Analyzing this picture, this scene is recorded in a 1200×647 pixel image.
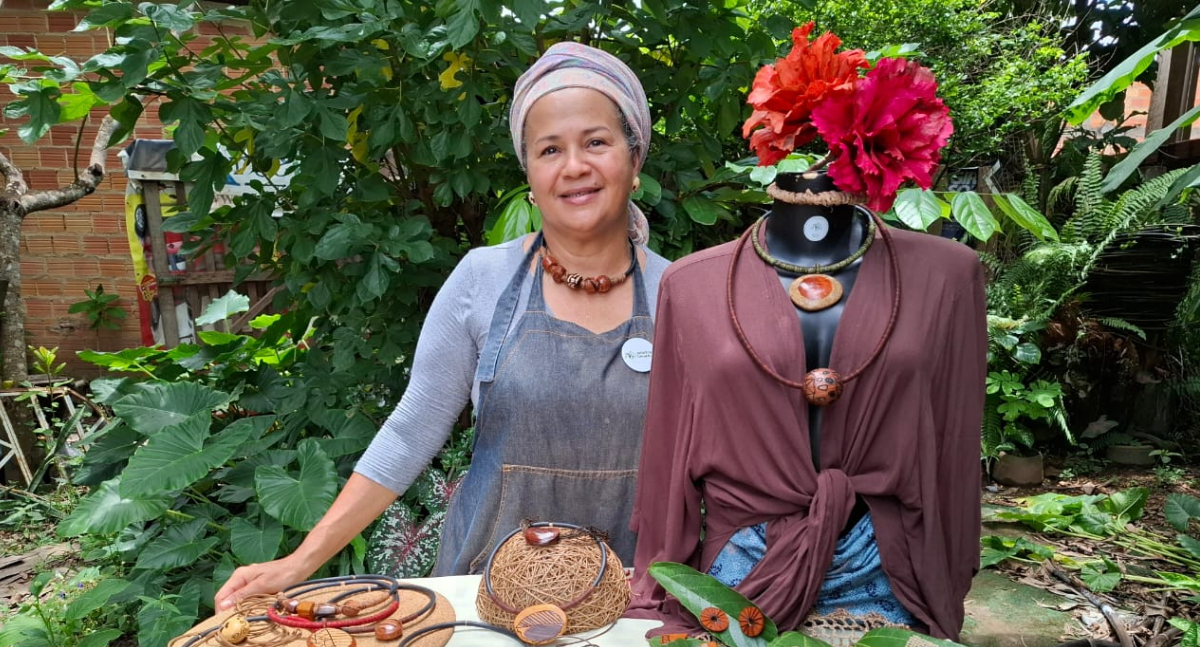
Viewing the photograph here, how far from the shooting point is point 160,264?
4.91 meters

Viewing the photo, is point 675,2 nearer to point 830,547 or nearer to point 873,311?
point 873,311

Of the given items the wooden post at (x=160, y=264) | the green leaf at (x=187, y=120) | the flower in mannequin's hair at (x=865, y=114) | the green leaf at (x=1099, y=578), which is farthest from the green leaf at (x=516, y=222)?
the wooden post at (x=160, y=264)

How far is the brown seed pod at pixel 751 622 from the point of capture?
3.51ft

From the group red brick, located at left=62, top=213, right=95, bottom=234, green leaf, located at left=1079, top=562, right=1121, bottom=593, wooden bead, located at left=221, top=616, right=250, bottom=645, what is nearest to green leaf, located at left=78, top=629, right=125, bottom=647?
wooden bead, located at left=221, top=616, right=250, bottom=645

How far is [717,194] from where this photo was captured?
7.79 ft

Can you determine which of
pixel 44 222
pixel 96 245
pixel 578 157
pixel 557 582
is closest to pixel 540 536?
pixel 557 582

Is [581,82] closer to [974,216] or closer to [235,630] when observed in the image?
[974,216]

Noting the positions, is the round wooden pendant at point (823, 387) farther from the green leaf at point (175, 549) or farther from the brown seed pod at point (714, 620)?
the green leaf at point (175, 549)

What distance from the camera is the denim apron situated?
5.10 ft

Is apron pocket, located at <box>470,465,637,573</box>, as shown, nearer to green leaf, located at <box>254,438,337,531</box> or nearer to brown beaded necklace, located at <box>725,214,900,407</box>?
brown beaded necklace, located at <box>725,214,900,407</box>

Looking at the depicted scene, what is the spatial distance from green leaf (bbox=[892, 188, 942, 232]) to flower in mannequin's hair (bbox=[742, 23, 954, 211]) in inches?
24.4

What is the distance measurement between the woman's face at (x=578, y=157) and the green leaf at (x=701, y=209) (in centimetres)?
73

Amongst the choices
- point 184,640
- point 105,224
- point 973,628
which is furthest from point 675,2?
point 105,224

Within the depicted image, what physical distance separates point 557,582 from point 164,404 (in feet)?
6.21
